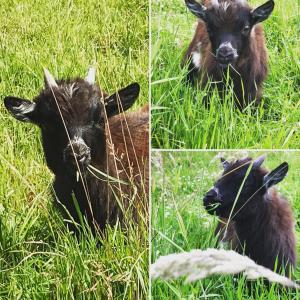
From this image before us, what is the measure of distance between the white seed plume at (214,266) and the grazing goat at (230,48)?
25.1 inches

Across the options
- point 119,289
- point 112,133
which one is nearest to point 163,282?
point 119,289

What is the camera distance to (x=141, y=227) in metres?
3.05

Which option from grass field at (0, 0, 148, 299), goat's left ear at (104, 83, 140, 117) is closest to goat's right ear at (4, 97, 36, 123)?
grass field at (0, 0, 148, 299)

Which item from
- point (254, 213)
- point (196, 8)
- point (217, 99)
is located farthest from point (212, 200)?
point (196, 8)

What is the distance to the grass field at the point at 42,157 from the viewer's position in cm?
298

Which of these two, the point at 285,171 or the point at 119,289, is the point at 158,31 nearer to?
the point at 285,171

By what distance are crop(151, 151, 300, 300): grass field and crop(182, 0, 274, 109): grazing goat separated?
27 centimetres

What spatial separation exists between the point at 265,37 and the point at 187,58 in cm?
31

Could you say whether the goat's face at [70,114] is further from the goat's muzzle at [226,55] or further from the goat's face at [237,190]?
the goat's face at [237,190]

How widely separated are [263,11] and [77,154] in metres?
0.88

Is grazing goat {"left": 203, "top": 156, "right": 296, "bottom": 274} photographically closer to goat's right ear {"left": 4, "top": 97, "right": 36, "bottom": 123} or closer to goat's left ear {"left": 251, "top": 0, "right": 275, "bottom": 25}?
goat's left ear {"left": 251, "top": 0, "right": 275, "bottom": 25}

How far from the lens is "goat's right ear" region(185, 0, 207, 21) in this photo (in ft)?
9.86

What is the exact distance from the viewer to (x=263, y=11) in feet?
9.83

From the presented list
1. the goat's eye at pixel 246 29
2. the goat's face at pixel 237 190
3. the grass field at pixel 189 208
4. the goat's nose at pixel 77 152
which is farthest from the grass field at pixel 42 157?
the goat's eye at pixel 246 29
